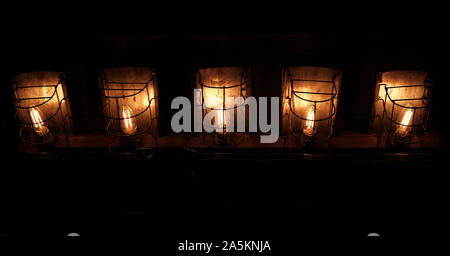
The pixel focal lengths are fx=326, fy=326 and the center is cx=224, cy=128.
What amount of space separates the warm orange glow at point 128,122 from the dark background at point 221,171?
91mm

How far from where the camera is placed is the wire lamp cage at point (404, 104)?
1079mm

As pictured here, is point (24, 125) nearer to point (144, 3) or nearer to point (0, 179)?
point (0, 179)

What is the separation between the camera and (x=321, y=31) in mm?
968

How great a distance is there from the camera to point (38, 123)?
110 cm

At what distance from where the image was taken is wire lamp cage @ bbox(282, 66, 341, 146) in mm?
1072

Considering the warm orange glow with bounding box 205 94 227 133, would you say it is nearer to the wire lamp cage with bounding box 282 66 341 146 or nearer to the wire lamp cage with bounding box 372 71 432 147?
the wire lamp cage with bounding box 282 66 341 146

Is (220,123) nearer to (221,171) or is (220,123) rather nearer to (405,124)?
(221,171)

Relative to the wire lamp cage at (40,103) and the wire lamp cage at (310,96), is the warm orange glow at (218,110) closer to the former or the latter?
the wire lamp cage at (310,96)

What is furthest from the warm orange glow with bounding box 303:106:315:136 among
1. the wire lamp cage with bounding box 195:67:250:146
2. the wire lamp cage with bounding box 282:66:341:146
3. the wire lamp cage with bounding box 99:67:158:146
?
the wire lamp cage with bounding box 99:67:158:146

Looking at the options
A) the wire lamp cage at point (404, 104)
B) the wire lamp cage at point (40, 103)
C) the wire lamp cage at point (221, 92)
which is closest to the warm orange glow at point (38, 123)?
the wire lamp cage at point (40, 103)

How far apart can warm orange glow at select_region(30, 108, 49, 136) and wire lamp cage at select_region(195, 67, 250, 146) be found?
1.77 feet

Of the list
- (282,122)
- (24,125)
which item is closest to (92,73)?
(24,125)

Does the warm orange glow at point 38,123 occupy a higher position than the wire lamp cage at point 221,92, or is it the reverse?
the wire lamp cage at point 221,92
